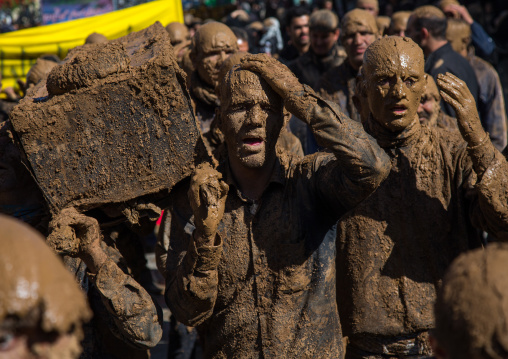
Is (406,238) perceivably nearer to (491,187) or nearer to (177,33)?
(491,187)

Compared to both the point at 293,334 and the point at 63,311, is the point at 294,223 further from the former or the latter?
the point at 63,311

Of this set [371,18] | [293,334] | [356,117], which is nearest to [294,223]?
[293,334]

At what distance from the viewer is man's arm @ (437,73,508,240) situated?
335cm

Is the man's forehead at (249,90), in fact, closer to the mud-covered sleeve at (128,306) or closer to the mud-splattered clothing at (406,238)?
the mud-splattered clothing at (406,238)

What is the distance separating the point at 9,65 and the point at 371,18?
5.58 m

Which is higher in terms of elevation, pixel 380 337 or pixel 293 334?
pixel 293 334

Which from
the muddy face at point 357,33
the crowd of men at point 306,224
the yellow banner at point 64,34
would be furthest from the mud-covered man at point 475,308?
the yellow banner at point 64,34

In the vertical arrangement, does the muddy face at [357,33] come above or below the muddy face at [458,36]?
above

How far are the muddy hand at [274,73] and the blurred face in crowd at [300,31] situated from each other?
569cm

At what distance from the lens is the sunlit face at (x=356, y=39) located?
613 centimetres

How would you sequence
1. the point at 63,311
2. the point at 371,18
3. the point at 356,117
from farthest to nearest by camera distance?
the point at 371,18, the point at 356,117, the point at 63,311

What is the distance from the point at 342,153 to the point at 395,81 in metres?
1.02

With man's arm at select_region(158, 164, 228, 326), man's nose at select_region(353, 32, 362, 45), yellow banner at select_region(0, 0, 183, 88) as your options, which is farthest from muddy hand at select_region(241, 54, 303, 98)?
→ yellow banner at select_region(0, 0, 183, 88)

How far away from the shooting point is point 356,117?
5.33 metres
